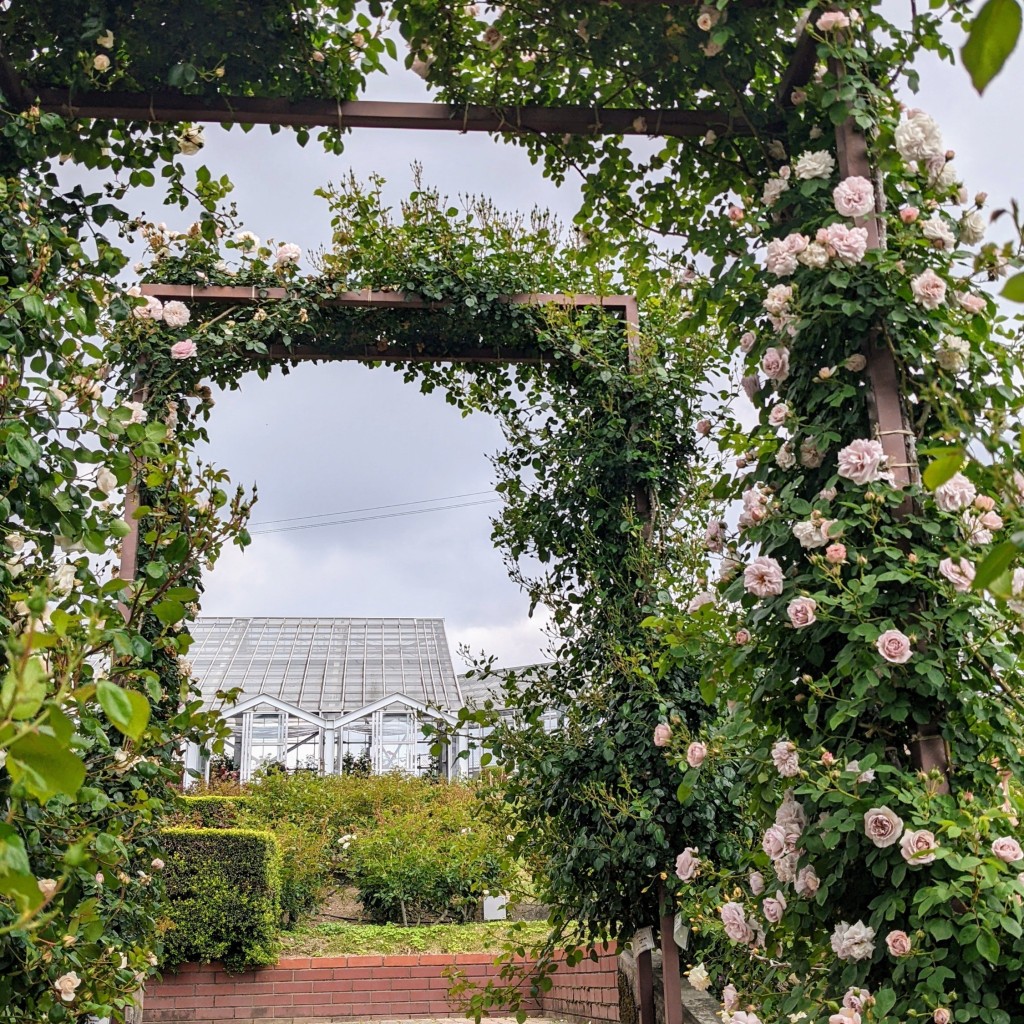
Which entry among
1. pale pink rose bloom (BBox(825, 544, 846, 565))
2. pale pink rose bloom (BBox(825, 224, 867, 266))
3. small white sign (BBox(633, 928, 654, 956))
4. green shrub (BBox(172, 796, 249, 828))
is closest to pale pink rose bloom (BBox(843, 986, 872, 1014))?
pale pink rose bloom (BBox(825, 544, 846, 565))

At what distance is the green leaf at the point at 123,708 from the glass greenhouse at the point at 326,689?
1096 centimetres

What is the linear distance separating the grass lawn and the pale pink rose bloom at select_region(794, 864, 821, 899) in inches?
172

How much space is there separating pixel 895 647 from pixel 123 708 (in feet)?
4.69

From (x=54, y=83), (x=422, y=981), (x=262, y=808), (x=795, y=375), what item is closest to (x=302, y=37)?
(x=54, y=83)

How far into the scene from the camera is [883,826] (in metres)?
1.70

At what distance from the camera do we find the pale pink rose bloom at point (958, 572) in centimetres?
174

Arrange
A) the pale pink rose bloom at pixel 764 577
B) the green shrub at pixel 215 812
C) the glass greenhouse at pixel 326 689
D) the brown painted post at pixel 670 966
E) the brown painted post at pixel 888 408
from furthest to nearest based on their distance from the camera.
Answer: the glass greenhouse at pixel 326 689 → the green shrub at pixel 215 812 → the brown painted post at pixel 670 966 → the pale pink rose bloom at pixel 764 577 → the brown painted post at pixel 888 408

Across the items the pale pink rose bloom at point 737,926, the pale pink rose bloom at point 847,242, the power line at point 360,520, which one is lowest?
the pale pink rose bloom at point 737,926

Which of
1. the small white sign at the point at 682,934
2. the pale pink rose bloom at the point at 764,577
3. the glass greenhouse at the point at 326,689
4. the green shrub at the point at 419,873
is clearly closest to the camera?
the pale pink rose bloom at the point at 764,577

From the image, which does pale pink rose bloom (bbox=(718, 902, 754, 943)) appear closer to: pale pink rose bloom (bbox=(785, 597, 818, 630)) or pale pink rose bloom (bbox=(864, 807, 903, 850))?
pale pink rose bloom (bbox=(864, 807, 903, 850))

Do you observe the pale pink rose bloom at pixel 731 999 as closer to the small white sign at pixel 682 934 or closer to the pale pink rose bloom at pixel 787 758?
the pale pink rose bloom at pixel 787 758

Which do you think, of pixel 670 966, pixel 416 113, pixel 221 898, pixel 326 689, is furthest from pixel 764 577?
pixel 326 689

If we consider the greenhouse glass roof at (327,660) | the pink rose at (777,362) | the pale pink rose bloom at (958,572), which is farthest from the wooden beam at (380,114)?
the greenhouse glass roof at (327,660)

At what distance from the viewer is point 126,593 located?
3.15 m
